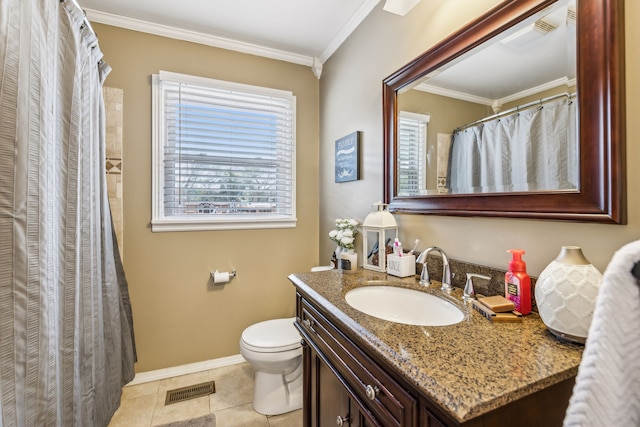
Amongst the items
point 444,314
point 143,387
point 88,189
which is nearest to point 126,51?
point 88,189

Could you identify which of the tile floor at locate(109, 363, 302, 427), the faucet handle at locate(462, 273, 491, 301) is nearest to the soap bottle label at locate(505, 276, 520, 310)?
the faucet handle at locate(462, 273, 491, 301)

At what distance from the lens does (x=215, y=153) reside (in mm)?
2162

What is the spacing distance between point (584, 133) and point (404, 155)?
2.44ft

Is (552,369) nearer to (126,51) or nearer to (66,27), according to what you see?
(66,27)

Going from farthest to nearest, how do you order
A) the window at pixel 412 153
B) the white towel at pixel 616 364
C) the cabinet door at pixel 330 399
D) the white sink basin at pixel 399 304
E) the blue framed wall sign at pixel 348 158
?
the blue framed wall sign at pixel 348 158 → the window at pixel 412 153 → the white sink basin at pixel 399 304 → the cabinet door at pixel 330 399 → the white towel at pixel 616 364

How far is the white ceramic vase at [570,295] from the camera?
661mm

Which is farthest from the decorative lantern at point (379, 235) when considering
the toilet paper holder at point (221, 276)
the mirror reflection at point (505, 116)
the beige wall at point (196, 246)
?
the toilet paper holder at point (221, 276)

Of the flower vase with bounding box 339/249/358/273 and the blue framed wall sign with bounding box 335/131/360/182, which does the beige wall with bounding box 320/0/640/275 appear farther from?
the flower vase with bounding box 339/249/358/273

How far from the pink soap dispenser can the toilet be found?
3.71 ft

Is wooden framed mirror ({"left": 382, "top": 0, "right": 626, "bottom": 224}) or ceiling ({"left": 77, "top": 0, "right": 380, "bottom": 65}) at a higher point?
ceiling ({"left": 77, "top": 0, "right": 380, "bottom": 65})

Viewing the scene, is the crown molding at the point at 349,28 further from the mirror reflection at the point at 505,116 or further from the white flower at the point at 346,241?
the white flower at the point at 346,241

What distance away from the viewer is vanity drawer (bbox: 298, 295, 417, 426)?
0.65 meters

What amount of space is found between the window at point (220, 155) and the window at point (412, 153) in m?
1.12

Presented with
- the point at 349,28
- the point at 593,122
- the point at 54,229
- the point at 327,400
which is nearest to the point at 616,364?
the point at 593,122
